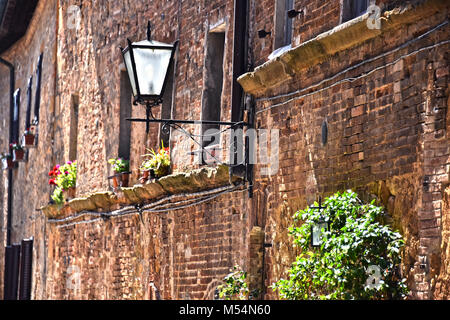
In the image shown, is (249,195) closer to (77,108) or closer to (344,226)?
(344,226)

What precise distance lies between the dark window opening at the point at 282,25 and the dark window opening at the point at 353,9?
1256mm

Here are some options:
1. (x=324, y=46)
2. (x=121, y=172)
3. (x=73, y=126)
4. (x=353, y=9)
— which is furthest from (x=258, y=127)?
(x=73, y=126)

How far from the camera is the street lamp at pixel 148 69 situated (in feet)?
30.1

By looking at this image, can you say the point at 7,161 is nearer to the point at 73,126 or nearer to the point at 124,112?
the point at 73,126

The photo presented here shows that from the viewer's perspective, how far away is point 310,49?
7.66 m

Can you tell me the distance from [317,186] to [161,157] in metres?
3.94

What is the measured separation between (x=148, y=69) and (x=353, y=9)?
244 centimetres

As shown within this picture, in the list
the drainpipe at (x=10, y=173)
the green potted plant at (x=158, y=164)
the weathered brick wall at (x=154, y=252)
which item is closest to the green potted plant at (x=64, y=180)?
the weathered brick wall at (x=154, y=252)

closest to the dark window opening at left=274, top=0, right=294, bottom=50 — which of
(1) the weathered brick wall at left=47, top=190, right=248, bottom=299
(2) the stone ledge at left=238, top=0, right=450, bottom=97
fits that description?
(2) the stone ledge at left=238, top=0, right=450, bottom=97

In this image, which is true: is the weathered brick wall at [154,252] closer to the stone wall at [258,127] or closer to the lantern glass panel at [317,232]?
the stone wall at [258,127]

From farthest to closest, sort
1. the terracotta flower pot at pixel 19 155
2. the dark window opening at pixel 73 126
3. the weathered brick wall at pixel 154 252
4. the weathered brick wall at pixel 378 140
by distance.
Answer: the terracotta flower pot at pixel 19 155 → the dark window opening at pixel 73 126 → the weathered brick wall at pixel 154 252 → the weathered brick wall at pixel 378 140

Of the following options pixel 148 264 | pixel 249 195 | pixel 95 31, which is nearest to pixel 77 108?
pixel 95 31

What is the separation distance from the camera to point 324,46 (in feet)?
24.6

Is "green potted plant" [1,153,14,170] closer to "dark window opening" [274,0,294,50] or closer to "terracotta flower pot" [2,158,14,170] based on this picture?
"terracotta flower pot" [2,158,14,170]
